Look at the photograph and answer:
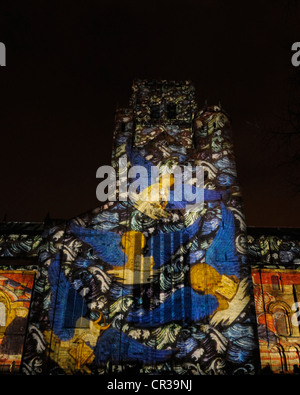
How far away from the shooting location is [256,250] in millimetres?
19109

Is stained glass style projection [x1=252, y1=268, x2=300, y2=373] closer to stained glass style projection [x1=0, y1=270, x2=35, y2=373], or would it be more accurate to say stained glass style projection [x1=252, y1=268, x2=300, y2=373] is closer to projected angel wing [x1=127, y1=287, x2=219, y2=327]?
projected angel wing [x1=127, y1=287, x2=219, y2=327]

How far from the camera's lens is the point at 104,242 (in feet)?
52.7

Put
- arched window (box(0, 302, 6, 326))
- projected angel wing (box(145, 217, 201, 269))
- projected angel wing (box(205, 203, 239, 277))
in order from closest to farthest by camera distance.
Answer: projected angel wing (box(205, 203, 239, 277)), projected angel wing (box(145, 217, 201, 269)), arched window (box(0, 302, 6, 326))

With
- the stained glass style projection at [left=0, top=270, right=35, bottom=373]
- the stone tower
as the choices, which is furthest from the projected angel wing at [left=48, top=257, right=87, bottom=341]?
the stained glass style projection at [left=0, top=270, right=35, bottom=373]

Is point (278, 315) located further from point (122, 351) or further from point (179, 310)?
point (122, 351)

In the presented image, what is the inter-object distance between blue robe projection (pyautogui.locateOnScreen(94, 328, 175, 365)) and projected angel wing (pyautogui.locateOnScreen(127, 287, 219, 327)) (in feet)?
2.61

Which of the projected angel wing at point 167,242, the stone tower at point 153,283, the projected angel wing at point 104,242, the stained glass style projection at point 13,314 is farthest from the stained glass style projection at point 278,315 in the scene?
the stained glass style projection at point 13,314

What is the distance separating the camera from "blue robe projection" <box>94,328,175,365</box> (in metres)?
13.9

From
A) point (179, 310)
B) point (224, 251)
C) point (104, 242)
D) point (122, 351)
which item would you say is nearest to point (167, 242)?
point (224, 251)

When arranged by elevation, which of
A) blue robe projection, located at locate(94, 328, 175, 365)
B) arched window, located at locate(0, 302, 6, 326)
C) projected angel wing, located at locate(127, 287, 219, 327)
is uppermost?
arched window, located at locate(0, 302, 6, 326)

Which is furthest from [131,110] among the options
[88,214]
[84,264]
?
[84,264]

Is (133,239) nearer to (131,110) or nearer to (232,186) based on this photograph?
(232,186)

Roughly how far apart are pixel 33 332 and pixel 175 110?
1558cm

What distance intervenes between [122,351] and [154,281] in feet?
10.1
